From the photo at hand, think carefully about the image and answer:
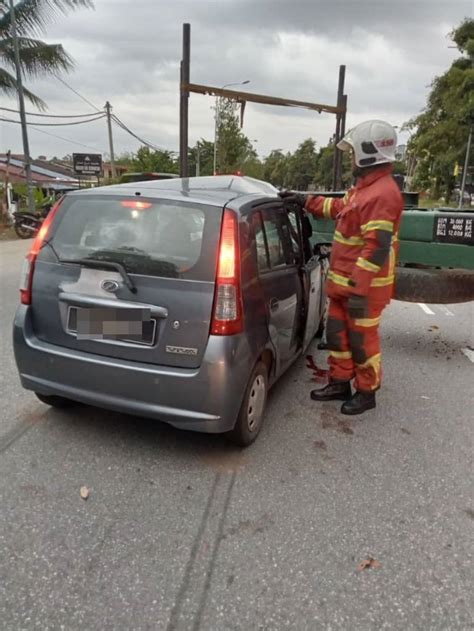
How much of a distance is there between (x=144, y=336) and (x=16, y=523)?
1096 mm

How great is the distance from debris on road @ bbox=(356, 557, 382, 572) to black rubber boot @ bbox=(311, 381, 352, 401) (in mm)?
1812

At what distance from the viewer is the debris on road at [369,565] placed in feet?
7.26

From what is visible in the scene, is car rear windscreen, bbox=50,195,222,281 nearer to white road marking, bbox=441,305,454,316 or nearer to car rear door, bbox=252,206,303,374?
car rear door, bbox=252,206,303,374

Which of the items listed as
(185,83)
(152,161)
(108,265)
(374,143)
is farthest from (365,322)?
(152,161)

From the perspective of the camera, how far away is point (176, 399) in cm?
275

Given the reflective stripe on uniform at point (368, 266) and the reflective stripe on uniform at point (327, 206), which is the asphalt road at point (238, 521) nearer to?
the reflective stripe on uniform at point (368, 266)

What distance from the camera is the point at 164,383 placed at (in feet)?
8.95

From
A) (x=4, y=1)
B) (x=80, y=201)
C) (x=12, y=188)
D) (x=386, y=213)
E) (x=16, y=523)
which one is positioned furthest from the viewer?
(x=12, y=188)

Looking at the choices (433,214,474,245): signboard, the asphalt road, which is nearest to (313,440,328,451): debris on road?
the asphalt road

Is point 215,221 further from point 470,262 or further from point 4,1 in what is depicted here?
point 4,1

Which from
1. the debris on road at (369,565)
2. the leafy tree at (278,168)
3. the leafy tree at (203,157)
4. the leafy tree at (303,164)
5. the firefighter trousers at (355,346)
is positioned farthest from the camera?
the leafy tree at (278,168)

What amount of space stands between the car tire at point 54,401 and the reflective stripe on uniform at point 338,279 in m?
2.11

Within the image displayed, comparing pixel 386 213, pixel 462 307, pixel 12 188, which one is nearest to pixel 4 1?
pixel 12 188

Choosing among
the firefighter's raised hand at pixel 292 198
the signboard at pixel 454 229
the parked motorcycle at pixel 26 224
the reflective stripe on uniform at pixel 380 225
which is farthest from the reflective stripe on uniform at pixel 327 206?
the parked motorcycle at pixel 26 224
